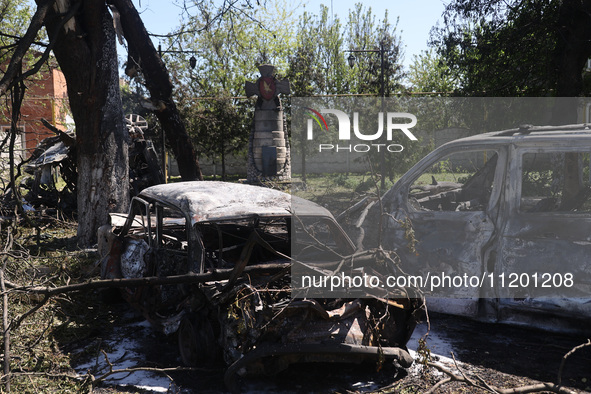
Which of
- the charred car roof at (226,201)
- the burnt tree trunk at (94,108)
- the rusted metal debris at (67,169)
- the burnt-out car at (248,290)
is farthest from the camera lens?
the rusted metal debris at (67,169)

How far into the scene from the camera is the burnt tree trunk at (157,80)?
1098 centimetres

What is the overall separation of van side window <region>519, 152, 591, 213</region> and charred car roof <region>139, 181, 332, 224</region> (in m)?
2.40

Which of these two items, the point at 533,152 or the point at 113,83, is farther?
the point at 113,83

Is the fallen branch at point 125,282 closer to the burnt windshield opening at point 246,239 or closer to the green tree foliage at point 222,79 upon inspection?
the burnt windshield opening at point 246,239

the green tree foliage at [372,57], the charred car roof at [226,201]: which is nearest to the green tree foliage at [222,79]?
the green tree foliage at [372,57]

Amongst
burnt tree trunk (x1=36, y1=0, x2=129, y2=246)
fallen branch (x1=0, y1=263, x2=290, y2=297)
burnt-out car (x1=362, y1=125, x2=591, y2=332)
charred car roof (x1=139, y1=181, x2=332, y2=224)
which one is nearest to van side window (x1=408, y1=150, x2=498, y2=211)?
burnt-out car (x1=362, y1=125, x2=591, y2=332)

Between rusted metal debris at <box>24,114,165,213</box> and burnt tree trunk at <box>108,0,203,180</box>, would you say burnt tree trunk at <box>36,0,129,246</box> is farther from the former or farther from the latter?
rusted metal debris at <box>24,114,165,213</box>

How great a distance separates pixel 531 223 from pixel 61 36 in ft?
26.2

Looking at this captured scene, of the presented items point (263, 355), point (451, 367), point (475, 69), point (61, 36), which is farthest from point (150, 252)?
point (475, 69)

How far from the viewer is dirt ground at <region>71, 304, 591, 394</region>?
4.64 m

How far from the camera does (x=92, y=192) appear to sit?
31.0 ft

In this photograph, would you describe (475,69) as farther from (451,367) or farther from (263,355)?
(263,355)

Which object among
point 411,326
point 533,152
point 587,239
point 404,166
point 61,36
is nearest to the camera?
point 411,326

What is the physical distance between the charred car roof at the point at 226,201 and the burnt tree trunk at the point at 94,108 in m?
3.75
